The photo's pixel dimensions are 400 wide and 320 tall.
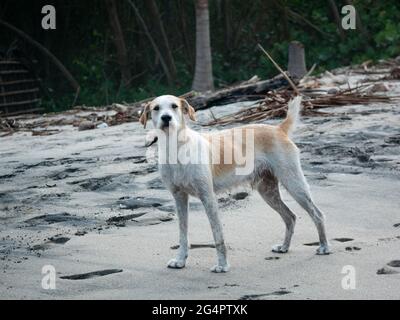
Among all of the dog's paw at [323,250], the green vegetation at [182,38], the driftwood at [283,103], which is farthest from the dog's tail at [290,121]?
the green vegetation at [182,38]

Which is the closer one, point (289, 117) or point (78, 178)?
point (289, 117)

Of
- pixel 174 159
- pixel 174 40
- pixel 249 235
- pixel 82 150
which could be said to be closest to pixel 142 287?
pixel 174 159

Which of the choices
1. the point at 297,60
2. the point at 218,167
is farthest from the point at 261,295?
the point at 297,60

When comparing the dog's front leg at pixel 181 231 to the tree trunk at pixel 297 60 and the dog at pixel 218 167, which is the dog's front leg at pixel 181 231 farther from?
the tree trunk at pixel 297 60

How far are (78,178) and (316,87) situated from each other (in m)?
5.05

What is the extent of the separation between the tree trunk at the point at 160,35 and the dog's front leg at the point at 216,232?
45.2ft

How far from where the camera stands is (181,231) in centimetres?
621

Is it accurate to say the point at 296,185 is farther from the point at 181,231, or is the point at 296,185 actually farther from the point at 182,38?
the point at 182,38

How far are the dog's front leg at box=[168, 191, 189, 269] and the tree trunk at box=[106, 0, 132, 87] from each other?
44.3 ft

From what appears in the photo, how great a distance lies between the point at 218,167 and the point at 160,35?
13.9 meters

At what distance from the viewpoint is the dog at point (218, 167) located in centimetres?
607

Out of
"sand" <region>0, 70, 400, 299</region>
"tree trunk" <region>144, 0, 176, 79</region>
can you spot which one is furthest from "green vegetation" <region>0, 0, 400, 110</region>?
"sand" <region>0, 70, 400, 299</region>

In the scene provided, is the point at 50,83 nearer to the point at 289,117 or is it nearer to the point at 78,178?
the point at 78,178

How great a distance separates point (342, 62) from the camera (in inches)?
784
